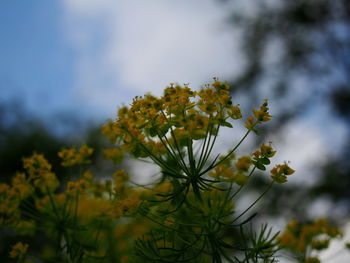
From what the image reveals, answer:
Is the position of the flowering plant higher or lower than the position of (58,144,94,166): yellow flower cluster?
lower

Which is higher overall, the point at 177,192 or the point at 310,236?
the point at 310,236

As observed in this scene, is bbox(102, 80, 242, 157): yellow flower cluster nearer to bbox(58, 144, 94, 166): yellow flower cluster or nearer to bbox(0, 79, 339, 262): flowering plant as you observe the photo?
bbox(0, 79, 339, 262): flowering plant

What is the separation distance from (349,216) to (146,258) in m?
10.9

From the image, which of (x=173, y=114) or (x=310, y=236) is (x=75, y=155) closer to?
(x=173, y=114)

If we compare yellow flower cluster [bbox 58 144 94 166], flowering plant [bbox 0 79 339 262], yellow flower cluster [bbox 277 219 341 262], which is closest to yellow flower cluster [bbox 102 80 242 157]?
flowering plant [bbox 0 79 339 262]

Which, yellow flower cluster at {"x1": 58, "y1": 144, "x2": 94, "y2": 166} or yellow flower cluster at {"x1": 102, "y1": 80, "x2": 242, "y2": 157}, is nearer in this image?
yellow flower cluster at {"x1": 102, "y1": 80, "x2": 242, "y2": 157}

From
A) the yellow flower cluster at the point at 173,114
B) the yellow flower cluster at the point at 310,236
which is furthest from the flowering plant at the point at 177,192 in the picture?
the yellow flower cluster at the point at 310,236

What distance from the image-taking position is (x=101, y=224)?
77.7 inches

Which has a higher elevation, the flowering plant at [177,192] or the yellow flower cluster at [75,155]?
the yellow flower cluster at [75,155]

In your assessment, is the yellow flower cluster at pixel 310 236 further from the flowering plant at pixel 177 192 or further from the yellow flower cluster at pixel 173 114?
the yellow flower cluster at pixel 173 114

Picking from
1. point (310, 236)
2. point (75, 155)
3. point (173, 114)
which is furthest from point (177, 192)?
point (310, 236)

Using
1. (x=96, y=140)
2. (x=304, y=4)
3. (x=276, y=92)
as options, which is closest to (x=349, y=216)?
(x=276, y=92)

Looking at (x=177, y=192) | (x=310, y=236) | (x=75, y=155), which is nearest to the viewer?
(x=177, y=192)

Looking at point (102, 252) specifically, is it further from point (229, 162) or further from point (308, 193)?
point (308, 193)
